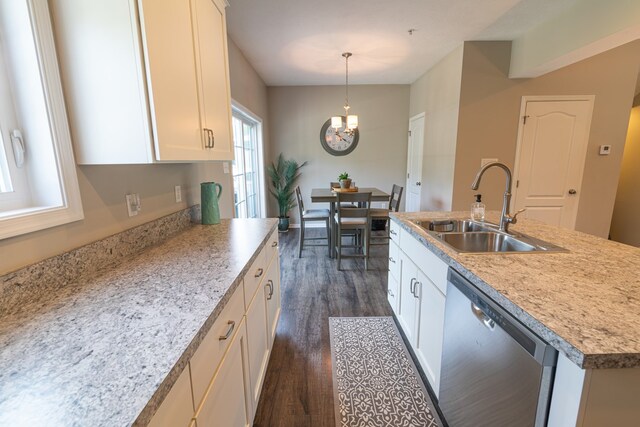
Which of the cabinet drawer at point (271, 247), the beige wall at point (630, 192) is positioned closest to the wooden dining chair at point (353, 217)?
the cabinet drawer at point (271, 247)

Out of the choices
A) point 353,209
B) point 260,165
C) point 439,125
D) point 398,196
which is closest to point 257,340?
point 353,209

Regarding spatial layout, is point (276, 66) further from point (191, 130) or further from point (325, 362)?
point (325, 362)

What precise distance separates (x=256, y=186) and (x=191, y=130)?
3263 mm

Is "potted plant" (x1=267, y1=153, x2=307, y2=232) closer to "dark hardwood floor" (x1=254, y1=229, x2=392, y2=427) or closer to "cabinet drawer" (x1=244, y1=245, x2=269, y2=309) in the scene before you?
"dark hardwood floor" (x1=254, y1=229, x2=392, y2=427)

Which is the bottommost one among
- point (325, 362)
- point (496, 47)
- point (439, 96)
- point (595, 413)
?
point (325, 362)

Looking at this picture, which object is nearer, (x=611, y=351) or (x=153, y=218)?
(x=611, y=351)

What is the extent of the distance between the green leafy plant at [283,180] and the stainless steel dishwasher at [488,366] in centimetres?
398

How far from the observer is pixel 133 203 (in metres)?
1.38

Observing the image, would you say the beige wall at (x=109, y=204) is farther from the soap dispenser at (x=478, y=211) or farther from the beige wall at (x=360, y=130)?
the beige wall at (x=360, y=130)

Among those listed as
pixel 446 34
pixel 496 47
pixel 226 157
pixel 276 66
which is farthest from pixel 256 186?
pixel 496 47

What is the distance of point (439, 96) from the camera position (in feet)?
12.5

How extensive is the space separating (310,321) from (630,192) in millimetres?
4926

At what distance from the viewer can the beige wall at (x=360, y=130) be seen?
16.3ft

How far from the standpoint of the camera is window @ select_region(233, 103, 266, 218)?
138 inches
